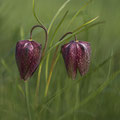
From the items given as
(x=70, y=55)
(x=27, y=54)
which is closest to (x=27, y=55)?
(x=27, y=54)

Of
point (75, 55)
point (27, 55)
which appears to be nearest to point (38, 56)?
point (27, 55)

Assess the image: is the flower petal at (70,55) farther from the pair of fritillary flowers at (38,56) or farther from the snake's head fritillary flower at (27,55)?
the snake's head fritillary flower at (27,55)

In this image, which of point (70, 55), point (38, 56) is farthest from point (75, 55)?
point (38, 56)

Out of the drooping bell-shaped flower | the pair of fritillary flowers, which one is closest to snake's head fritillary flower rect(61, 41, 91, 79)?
the pair of fritillary flowers

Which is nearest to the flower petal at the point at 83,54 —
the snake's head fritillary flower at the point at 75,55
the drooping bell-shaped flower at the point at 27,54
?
the snake's head fritillary flower at the point at 75,55

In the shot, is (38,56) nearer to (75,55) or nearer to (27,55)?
(27,55)

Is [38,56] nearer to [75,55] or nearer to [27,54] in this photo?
[27,54]

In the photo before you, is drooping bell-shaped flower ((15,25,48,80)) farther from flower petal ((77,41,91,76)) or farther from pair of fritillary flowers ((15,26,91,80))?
flower petal ((77,41,91,76))
